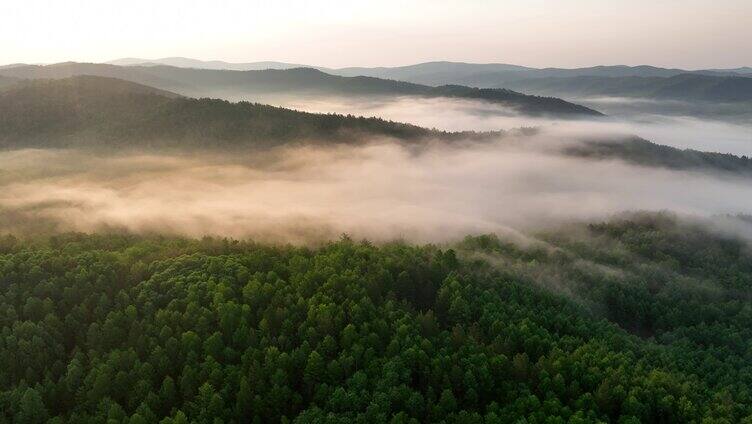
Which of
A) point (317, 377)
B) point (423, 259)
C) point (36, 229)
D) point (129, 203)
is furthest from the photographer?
point (129, 203)

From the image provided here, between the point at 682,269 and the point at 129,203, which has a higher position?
the point at 129,203

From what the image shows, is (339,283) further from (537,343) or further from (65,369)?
(65,369)

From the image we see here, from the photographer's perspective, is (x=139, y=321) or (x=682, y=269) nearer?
(x=139, y=321)

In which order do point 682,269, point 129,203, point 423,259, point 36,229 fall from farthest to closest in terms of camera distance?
point 129,203 → point 682,269 → point 36,229 → point 423,259

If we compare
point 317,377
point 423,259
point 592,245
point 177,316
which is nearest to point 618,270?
point 592,245

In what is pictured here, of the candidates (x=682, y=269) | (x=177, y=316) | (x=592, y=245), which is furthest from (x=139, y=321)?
(x=682, y=269)

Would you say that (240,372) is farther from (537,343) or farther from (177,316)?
(537,343)
